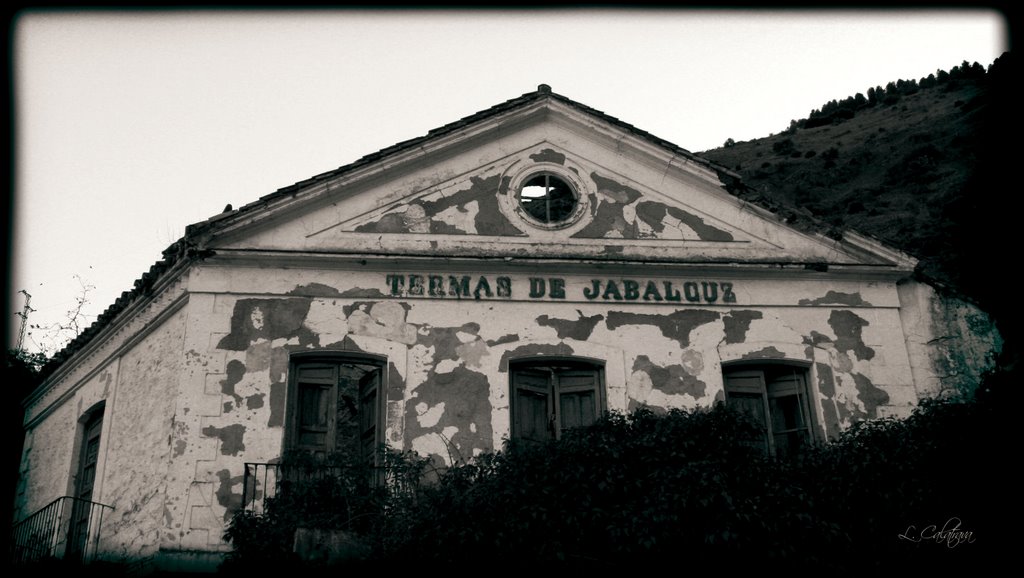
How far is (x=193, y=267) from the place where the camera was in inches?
535

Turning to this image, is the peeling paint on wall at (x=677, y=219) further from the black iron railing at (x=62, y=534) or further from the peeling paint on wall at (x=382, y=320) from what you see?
the black iron railing at (x=62, y=534)

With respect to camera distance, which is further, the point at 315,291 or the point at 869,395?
the point at 869,395

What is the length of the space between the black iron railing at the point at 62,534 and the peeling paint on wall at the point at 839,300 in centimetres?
1007

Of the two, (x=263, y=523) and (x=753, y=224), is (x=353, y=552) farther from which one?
(x=753, y=224)

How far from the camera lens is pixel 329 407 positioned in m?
13.1

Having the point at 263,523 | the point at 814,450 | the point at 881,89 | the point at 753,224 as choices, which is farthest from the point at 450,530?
the point at 881,89

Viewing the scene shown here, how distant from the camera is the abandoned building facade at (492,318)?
511 inches

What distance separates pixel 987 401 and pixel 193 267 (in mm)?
9935

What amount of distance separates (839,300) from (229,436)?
27.4ft

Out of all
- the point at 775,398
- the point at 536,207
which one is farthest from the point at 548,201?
the point at 775,398

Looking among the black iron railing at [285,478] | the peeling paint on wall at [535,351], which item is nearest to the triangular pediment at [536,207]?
the peeling paint on wall at [535,351]

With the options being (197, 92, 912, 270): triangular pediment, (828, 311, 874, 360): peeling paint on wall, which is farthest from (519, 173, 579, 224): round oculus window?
(828, 311, 874, 360): peeling paint on wall

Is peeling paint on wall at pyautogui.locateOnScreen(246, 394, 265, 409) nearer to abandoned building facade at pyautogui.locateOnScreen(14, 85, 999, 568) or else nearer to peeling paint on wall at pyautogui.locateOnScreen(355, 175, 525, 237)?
abandoned building facade at pyautogui.locateOnScreen(14, 85, 999, 568)

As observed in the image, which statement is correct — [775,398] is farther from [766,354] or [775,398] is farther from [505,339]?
[505,339]
